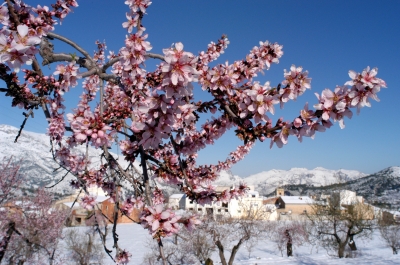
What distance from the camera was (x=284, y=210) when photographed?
63656 millimetres

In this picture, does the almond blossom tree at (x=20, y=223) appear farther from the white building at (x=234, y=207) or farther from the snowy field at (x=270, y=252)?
the snowy field at (x=270, y=252)

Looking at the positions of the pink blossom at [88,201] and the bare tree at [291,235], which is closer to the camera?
the pink blossom at [88,201]

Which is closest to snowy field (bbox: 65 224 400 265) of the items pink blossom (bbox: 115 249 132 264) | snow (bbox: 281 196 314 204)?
snow (bbox: 281 196 314 204)

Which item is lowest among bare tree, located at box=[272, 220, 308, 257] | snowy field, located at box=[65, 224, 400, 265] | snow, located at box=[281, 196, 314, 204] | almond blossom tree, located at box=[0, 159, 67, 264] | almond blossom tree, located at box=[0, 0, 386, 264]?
snowy field, located at box=[65, 224, 400, 265]

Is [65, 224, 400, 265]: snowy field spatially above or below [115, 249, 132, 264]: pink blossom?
below

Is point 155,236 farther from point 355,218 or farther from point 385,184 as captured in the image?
point 385,184

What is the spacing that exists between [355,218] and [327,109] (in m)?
28.0

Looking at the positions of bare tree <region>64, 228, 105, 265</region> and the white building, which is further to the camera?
bare tree <region>64, 228, 105, 265</region>

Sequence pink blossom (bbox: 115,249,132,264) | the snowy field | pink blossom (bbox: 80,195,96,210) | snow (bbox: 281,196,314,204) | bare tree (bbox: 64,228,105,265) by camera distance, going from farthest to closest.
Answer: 1. snow (bbox: 281,196,314,204)
2. the snowy field
3. bare tree (bbox: 64,228,105,265)
4. pink blossom (bbox: 80,195,96,210)
5. pink blossom (bbox: 115,249,132,264)

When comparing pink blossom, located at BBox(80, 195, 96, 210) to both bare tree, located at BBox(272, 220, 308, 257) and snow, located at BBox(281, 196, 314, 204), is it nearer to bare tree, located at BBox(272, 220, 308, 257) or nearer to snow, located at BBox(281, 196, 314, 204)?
bare tree, located at BBox(272, 220, 308, 257)

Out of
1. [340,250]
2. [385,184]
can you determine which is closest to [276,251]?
[340,250]

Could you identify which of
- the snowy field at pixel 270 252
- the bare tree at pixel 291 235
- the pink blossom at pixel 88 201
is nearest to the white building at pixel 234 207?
the pink blossom at pixel 88 201

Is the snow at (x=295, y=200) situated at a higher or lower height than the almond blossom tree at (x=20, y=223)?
higher

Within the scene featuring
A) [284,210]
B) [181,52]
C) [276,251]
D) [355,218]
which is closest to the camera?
[181,52]
